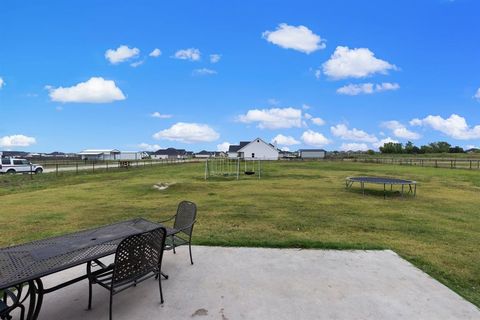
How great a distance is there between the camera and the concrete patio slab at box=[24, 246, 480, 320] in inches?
114

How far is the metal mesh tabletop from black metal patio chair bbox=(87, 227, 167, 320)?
19 cm

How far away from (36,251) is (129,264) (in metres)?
0.94

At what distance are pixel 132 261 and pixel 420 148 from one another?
10727cm

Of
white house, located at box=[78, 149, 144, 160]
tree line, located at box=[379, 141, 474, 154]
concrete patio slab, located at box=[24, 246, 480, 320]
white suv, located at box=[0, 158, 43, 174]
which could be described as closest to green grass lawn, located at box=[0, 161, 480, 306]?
concrete patio slab, located at box=[24, 246, 480, 320]

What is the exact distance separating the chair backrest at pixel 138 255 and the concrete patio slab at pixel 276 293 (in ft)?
1.29

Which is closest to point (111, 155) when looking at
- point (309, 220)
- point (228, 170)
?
point (228, 170)

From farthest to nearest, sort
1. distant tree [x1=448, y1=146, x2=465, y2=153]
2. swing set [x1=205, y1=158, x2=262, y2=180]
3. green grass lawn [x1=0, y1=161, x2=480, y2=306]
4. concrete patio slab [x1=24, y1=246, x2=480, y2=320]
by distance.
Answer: distant tree [x1=448, y1=146, x2=465, y2=153], swing set [x1=205, y1=158, x2=262, y2=180], green grass lawn [x1=0, y1=161, x2=480, y2=306], concrete patio slab [x1=24, y1=246, x2=480, y2=320]

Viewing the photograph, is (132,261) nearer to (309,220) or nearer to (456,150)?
(309,220)

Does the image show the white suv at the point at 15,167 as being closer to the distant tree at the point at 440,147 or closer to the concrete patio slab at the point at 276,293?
the concrete patio slab at the point at 276,293

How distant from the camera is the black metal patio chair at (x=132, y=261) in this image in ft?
8.82

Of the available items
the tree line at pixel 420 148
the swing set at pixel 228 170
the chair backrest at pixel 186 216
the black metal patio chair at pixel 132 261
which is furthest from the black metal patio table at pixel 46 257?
the tree line at pixel 420 148

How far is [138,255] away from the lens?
287 cm

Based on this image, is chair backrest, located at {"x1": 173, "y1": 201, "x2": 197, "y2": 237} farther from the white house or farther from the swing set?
the white house

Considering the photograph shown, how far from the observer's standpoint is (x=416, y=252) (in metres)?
4.91
